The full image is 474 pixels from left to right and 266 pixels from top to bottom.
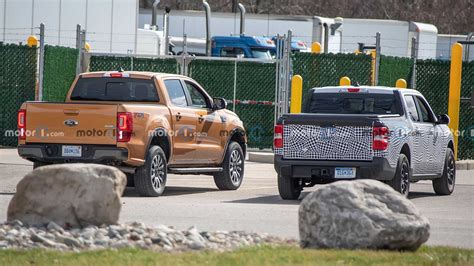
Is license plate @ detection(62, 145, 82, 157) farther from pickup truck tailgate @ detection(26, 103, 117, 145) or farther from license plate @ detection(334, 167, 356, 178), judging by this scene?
license plate @ detection(334, 167, 356, 178)

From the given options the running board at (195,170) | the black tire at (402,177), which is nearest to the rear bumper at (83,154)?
the running board at (195,170)

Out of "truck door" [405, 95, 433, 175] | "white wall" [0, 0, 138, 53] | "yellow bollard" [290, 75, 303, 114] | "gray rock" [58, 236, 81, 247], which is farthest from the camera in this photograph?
"white wall" [0, 0, 138, 53]

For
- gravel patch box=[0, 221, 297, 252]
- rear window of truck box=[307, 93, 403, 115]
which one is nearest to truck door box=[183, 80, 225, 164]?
rear window of truck box=[307, 93, 403, 115]

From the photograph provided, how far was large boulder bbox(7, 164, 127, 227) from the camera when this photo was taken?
11.8 m

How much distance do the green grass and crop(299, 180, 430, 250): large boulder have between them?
177 millimetres

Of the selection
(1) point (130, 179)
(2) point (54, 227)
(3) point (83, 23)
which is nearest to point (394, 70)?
(1) point (130, 179)

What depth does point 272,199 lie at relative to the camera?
61.0 feet

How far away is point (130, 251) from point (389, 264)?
2.25 m

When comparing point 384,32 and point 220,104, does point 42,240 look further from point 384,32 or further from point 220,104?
point 384,32

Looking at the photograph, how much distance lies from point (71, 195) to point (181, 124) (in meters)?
7.24

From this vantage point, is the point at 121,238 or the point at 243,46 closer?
the point at 121,238

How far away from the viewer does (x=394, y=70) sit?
1134 inches

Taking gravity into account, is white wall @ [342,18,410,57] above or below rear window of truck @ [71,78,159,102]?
above

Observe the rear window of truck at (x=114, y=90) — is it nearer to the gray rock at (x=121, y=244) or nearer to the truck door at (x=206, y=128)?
the truck door at (x=206, y=128)
